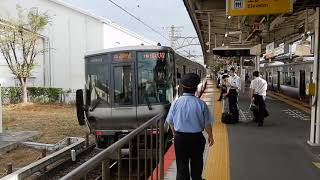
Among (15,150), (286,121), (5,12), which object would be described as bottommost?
(15,150)

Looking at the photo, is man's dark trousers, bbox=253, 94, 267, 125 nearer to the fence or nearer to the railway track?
the railway track

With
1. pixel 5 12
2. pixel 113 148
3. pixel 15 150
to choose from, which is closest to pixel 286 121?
pixel 15 150

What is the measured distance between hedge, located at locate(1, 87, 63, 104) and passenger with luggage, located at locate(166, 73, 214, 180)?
23.1m

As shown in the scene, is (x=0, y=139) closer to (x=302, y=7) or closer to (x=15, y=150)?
(x=15, y=150)

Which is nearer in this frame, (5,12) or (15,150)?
(15,150)

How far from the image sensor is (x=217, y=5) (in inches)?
495

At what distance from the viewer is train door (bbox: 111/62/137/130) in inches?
435

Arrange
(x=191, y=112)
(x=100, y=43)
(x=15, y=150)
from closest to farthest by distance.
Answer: (x=191, y=112)
(x=15, y=150)
(x=100, y=43)

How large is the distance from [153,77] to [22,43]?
16260 millimetres

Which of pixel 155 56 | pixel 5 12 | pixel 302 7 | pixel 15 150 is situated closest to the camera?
pixel 302 7

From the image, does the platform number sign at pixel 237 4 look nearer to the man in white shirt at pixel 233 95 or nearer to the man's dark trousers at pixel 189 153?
the man in white shirt at pixel 233 95

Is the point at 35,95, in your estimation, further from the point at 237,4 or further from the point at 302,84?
the point at 237,4

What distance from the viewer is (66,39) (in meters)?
31.5

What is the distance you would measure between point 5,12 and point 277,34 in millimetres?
17868
